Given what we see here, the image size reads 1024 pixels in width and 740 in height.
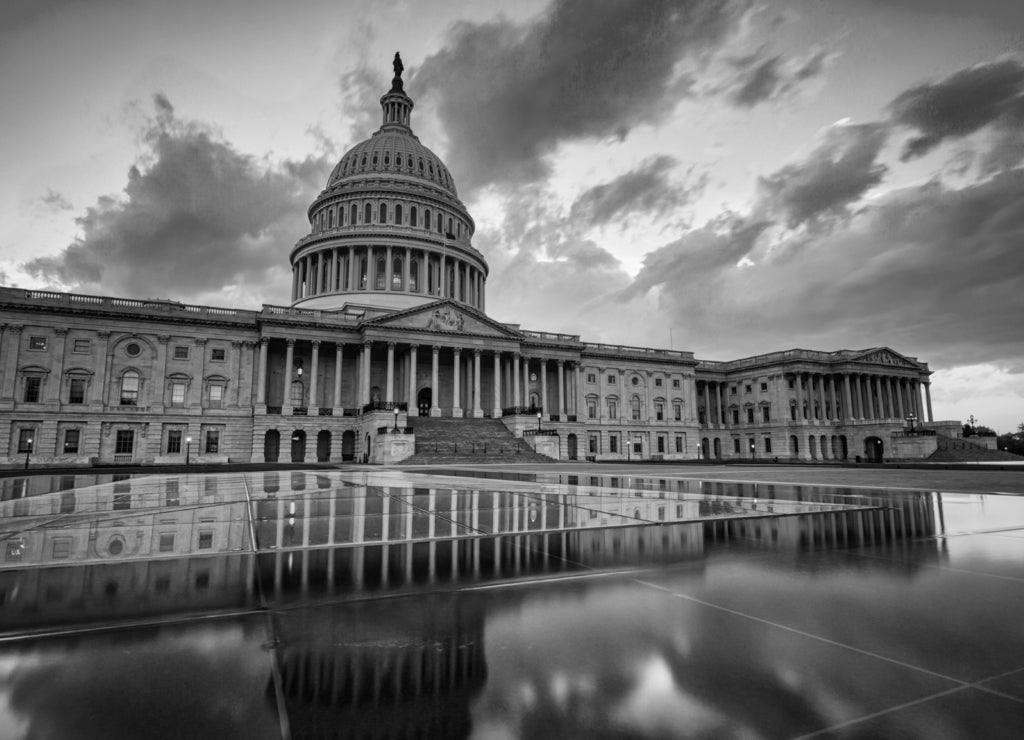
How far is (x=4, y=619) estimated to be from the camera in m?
3.51

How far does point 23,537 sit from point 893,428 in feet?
337

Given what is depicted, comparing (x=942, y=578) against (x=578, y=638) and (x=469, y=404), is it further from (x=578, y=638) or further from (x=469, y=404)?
(x=469, y=404)

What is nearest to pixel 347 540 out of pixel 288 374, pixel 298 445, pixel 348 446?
pixel 288 374

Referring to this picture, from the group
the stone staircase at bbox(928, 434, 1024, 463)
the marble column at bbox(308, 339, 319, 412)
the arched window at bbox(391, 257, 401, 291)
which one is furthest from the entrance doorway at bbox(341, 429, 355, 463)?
the stone staircase at bbox(928, 434, 1024, 463)

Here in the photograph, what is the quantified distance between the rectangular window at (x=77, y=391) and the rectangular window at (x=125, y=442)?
4.76 meters

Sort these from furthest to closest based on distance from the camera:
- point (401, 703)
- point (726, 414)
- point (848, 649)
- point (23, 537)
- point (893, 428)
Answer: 1. point (726, 414)
2. point (893, 428)
3. point (23, 537)
4. point (848, 649)
5. point (401, 703)

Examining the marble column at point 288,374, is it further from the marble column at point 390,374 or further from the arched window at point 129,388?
the arched window at point 129,388

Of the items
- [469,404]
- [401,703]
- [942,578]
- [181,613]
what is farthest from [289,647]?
[469,404]

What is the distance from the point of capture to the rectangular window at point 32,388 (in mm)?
53094

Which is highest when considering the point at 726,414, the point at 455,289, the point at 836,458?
the point at 455,289

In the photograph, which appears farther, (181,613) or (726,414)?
(726,414)

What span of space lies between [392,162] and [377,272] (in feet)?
74.6

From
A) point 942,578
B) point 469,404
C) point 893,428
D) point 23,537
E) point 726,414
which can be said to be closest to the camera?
point 942,578

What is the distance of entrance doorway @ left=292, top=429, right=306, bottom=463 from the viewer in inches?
2386
